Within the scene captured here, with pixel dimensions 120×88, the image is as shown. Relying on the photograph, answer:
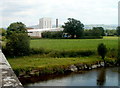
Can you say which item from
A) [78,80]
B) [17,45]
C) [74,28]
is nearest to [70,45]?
[17,45]

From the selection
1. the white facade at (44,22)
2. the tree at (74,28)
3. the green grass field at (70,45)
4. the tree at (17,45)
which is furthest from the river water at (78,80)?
the white facade at (44,22)

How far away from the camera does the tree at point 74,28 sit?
103ft

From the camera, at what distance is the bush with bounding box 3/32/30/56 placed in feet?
51.1

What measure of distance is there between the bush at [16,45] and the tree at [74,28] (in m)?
16.2

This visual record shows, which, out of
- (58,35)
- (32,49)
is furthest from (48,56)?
(58,35)

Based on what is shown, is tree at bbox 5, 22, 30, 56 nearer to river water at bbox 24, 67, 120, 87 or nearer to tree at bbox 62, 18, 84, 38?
river water at bbox 24, 67, 120, 87

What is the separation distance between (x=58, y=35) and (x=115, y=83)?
21.9 m

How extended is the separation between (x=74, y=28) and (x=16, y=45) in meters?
17.0

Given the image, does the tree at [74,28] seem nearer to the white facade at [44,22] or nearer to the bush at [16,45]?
the bush at [16,45]

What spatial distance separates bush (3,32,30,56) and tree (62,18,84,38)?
53.2 feet

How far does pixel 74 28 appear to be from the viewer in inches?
1240

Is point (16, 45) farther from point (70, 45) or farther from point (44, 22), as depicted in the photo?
point (44, 22)

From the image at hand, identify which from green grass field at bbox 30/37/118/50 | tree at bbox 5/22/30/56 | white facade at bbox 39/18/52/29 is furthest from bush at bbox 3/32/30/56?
white facade at bbox 39/18/52/29

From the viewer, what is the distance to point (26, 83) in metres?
10.4
